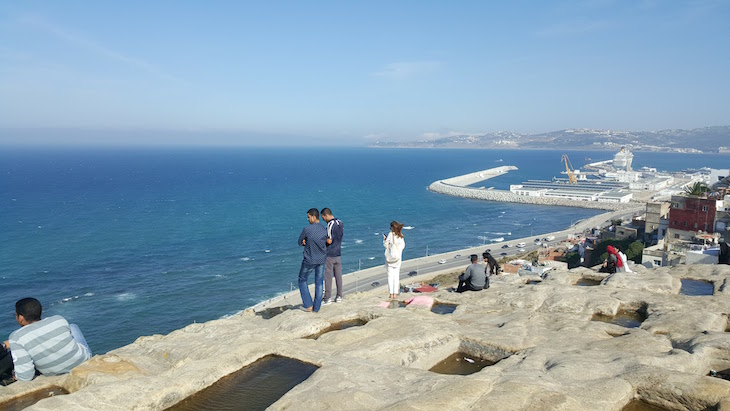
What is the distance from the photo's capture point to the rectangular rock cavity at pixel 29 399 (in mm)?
5516

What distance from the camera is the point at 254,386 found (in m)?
6.10

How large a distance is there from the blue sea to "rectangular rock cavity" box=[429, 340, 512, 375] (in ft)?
106

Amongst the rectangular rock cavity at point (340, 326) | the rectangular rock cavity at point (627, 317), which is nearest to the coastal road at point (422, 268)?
the rectangular rock cavity at point (340, 326)

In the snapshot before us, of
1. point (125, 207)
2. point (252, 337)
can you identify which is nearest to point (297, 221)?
point (125, 207)

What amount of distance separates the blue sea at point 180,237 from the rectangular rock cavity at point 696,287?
111ft

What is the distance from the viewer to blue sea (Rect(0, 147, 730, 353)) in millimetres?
41281

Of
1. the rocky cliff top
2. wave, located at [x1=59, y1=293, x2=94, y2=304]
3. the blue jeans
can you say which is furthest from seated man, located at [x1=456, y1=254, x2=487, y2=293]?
Result: wave, located at [x1=59, y1=293, x2=94, y2=304]

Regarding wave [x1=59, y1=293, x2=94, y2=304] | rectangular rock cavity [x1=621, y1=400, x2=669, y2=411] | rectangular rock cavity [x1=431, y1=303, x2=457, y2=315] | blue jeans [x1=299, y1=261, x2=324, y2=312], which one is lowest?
wave [x1=59, y1=293, x2=94, y2=304]

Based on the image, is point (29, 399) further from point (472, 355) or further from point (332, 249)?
point (472, 355)

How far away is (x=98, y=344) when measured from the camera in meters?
33.2

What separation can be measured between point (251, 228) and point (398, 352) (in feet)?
231

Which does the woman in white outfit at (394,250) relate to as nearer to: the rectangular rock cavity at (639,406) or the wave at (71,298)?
the rectangular rock cavity at (639,406)

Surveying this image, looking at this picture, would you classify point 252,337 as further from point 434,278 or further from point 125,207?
point 125,207

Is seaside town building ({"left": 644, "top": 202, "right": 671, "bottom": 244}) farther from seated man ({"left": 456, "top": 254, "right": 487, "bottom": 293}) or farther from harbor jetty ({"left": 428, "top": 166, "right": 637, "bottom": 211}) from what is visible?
harbor jetty ({"left": 428, "top": 166, "right": 637, "bottom": 211})
